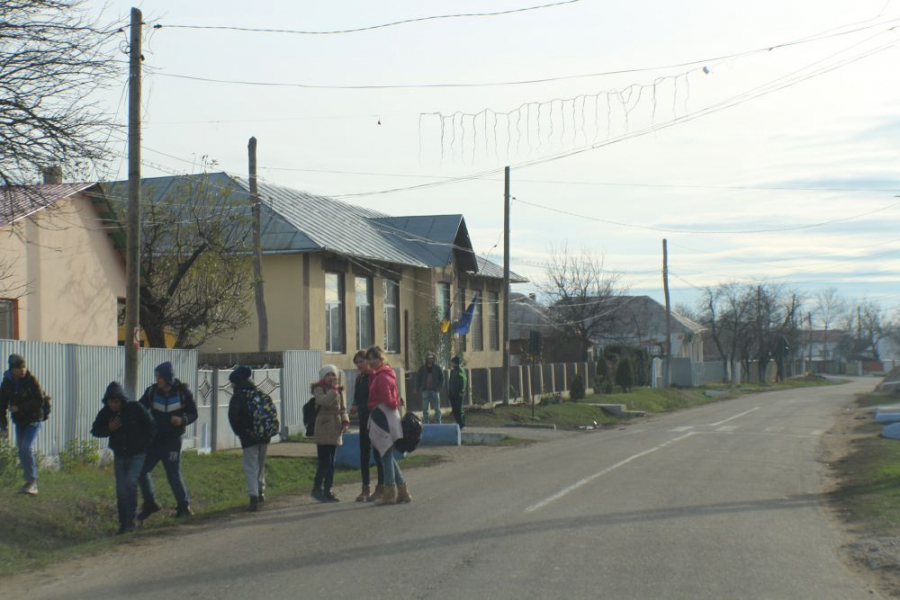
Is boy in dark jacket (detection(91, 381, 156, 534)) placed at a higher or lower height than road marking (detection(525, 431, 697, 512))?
higher

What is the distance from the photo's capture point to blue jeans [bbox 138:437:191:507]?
11.0 metres

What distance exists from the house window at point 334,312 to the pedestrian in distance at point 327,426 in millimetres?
17877

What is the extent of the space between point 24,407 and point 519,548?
21.6ft

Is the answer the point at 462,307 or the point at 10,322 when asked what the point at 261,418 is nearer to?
the point at 10,322

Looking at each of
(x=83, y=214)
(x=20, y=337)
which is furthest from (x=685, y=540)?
(x=83, y=214)

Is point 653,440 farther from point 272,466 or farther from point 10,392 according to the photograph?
point 10,392

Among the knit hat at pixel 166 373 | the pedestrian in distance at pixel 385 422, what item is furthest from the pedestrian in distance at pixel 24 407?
the pedestrian in distance at pixel 385 422

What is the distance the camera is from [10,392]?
11758 mm

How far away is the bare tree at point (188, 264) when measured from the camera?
2145cm

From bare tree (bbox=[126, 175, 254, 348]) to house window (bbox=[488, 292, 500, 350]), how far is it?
22565 millimetres

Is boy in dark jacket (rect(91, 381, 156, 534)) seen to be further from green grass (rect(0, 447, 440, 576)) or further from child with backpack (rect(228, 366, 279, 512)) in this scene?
child with backpack (rect(228, 366, 279, 512))

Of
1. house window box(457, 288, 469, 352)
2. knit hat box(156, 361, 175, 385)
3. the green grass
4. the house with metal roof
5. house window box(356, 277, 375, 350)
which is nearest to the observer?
the green grass

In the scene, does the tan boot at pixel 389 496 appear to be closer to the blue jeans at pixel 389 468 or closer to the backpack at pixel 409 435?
the blue jeans at pixel 389 468

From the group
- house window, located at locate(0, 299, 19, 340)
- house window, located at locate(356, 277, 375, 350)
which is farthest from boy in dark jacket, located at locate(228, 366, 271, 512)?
house window, located at locate(356, 277, 375, 350)
